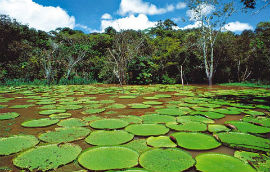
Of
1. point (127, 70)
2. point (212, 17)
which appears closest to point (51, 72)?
point (127, 70)

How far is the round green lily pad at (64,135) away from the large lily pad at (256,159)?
1.65 meters

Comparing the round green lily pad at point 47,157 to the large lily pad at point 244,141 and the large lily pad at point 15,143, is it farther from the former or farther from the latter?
the large lily pad at point 244,141

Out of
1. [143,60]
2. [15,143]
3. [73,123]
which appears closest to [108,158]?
[15,143]

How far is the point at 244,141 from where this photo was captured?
5.84 feet

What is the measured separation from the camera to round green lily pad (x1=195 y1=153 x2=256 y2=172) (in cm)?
128

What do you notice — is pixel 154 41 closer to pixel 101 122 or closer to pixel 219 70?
pixel 219 70

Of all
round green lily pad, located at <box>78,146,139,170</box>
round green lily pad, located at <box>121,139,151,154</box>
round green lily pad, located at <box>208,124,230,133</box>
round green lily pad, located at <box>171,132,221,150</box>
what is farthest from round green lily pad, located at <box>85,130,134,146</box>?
round green lily pad, located at <box>208,124,230,133</box>

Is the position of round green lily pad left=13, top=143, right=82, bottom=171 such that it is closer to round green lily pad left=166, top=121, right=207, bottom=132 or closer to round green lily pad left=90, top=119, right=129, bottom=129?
round green lily pad left=90, top=119, right=129, bottom=129

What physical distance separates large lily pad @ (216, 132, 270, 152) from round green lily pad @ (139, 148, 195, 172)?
612 millimetres

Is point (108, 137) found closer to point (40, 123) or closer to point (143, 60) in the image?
point (40, 123)

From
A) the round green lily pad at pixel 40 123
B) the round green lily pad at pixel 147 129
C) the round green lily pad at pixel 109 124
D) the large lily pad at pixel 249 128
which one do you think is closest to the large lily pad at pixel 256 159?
the large lily pad at pixel 249 128

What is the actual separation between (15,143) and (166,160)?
1.57 m

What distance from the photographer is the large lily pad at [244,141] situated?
1657mm

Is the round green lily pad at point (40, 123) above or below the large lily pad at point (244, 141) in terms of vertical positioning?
above
